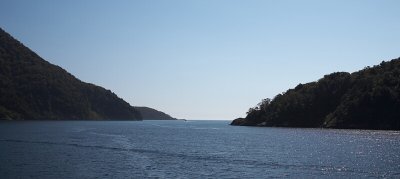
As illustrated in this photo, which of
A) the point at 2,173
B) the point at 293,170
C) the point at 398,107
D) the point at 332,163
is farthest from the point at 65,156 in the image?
the point at 398,107

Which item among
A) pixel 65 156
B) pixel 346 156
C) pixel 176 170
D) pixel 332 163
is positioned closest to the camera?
pixel 176 170

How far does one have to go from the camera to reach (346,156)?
91625 millimetres

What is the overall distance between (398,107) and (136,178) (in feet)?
548

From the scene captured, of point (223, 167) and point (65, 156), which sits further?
point (65, 156)

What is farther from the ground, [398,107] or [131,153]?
[398,107]

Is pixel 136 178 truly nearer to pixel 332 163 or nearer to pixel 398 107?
pixel 332 163

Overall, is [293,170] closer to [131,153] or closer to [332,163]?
[332,163]

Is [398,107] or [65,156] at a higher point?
[398,107]

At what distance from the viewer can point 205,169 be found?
231ft

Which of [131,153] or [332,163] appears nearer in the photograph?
[332,163]

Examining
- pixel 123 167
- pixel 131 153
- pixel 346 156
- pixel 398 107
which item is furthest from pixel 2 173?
pixel 398 107

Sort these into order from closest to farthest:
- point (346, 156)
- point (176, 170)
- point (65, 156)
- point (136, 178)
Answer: point (136, 178), point (176, 170), point (65, 156), point (346, 156)

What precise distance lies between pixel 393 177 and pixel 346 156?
1170 inches

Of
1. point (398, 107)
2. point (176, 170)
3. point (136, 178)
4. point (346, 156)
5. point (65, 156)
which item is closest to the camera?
point (136, 178)
